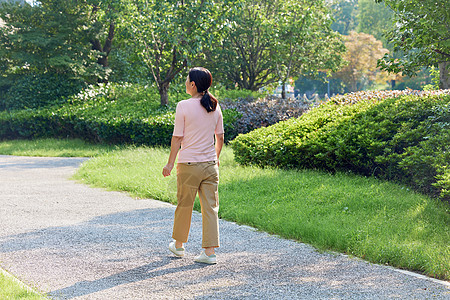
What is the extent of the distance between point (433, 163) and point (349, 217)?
163cm

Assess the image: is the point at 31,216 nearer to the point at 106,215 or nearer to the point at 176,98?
the point at 106,215

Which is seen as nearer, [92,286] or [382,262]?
[92,286]

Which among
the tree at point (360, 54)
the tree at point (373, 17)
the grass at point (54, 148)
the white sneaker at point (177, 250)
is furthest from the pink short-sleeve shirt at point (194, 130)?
the tree at point (373, 17)

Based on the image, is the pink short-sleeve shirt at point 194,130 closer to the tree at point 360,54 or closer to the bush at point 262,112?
the bush at point 262,112

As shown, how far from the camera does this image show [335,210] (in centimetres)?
630

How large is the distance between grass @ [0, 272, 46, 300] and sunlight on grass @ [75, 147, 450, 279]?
9.29ft

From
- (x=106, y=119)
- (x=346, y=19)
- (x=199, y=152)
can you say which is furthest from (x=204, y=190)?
(x=346, y=19)

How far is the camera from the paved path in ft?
12.8

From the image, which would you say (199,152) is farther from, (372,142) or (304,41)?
(304,41)

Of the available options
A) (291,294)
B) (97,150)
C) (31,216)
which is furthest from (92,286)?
(97,150)

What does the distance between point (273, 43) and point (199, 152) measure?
14.0 m

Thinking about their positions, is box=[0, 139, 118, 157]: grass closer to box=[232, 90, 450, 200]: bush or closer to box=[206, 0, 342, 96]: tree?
box=[206, 0, 342, 96]: tree

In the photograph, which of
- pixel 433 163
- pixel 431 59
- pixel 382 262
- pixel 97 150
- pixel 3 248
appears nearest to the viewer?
pixel 382 262

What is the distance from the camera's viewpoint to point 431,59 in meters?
7.82
